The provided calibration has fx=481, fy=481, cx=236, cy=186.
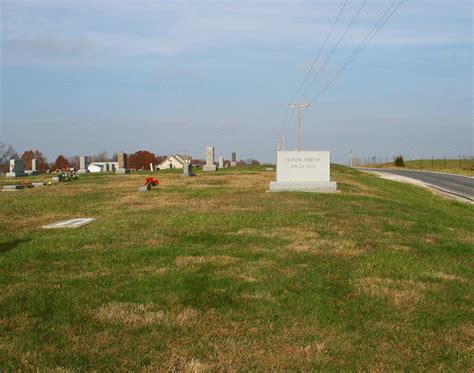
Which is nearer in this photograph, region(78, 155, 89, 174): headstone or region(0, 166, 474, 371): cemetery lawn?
region(0, 166, 474, 371): cemetery lawn

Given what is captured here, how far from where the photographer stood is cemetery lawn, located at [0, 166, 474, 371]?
13.8ft

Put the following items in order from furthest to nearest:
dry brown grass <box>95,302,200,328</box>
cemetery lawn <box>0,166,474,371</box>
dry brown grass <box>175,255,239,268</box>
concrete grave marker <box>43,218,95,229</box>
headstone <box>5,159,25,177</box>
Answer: headstone <box>5,159,25,177</box> < concrete grave marker <box>43,218,95,229</box> < dry brown grass <box>175,255,239,268</box> < dry brown grass <box>95,302,200,328</box> < cemetery lawn <box>0,166,474,371</box>

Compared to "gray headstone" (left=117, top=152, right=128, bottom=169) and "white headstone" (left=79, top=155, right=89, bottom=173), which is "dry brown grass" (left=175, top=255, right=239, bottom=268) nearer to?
"gray headstone" (left=117, top=152, right=128, bottom=169)

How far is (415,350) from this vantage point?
14.4 feet

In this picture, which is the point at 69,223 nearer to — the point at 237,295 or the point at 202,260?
the point at 202,260

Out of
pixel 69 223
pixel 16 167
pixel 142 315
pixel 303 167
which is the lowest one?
pixel 142 315

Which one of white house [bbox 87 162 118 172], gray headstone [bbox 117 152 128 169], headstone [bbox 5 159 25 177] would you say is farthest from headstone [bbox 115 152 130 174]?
white house [bbox 87 162 118 172]

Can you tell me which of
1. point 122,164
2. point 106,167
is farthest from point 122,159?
point 106,167

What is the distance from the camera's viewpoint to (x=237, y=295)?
5781 millimetres

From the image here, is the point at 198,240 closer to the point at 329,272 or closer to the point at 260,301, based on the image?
the point at 329,272

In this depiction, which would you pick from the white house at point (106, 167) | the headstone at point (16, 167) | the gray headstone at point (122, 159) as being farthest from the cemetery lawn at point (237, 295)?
the white house at point (106, 167)

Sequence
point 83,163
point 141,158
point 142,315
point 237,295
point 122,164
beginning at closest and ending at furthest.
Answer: point 142,315 → point 237,295 → point 122,164 → point 83,163 → point 141,158

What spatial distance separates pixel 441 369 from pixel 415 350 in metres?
0.37

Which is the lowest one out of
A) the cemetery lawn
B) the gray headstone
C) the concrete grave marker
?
the cemetery lawn
